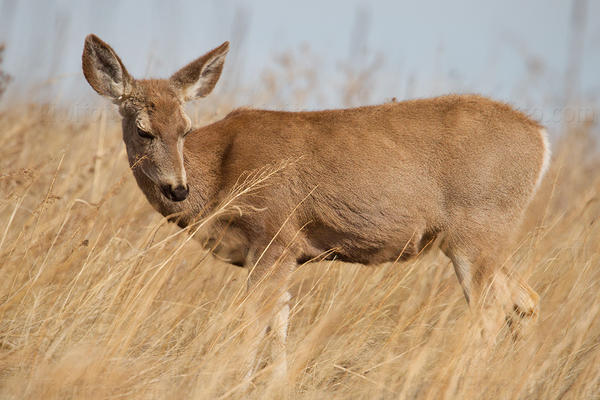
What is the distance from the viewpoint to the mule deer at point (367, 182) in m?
4.46

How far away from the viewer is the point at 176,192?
4281 millimetres

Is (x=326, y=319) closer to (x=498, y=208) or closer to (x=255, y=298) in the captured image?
(x=255, y=298)

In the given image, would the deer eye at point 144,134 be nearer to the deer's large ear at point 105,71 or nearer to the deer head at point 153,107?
the deer head at point 153,107

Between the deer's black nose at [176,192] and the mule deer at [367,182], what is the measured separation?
2 cm

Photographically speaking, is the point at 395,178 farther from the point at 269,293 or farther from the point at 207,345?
the point at 207,345

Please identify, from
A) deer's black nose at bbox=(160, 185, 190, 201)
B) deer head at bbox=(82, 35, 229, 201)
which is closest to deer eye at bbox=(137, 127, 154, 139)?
deer head at bbox=(82, 35, 229, 201)

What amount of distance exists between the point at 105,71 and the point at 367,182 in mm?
1992

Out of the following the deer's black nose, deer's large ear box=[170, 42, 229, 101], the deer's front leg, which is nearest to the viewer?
the deer's front leg

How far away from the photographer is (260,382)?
361cm

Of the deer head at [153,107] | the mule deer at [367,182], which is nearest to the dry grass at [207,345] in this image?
the mule deer at [367,182]

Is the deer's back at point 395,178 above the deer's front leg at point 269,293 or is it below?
above

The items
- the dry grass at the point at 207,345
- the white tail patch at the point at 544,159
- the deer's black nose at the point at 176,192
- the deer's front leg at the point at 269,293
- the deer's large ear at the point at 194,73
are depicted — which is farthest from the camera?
the deer's large ear at the point at 194,73

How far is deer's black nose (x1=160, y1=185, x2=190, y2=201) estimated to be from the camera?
4.28 meters

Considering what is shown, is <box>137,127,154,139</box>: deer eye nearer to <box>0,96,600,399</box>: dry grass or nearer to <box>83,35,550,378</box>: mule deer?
<box>83,35,550,378</box>: mule deer
